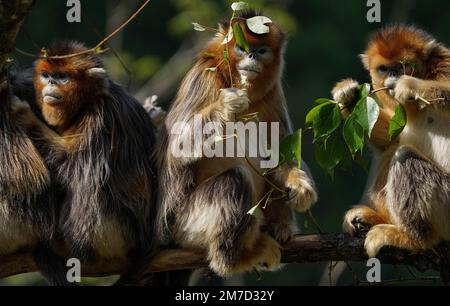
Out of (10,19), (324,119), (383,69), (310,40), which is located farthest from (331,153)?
(310,40)

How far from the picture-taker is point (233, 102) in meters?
6.59

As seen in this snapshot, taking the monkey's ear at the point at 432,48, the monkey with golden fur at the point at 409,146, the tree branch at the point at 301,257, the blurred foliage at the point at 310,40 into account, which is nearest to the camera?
the monkey with golden fur at the point at 409,146

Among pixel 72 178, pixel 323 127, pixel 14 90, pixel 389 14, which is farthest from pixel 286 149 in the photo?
pixel 389 14

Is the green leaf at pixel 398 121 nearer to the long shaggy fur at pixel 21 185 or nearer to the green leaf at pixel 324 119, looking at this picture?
the green leaf at pixel 324 119

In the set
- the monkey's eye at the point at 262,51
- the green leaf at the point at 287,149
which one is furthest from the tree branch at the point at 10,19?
the monkey's eye at the point at 262,51

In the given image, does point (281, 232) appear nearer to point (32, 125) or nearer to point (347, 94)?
point (347, 94)

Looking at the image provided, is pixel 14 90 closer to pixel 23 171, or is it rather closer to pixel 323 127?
pixel 23 171

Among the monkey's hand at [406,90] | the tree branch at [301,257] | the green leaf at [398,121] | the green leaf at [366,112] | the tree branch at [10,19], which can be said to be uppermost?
the tree branch at [10,19]

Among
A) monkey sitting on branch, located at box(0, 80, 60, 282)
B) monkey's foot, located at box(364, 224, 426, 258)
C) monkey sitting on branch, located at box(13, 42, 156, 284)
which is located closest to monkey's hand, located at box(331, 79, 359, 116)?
monkey's foot, located at box(364, 224, 426, 258)

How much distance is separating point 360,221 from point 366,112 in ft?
3.42

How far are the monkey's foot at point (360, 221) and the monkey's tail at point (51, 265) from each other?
196 cm

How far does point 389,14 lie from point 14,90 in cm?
1685

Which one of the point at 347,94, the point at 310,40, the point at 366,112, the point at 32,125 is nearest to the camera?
the point at 366,112

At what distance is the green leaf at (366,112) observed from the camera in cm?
603
